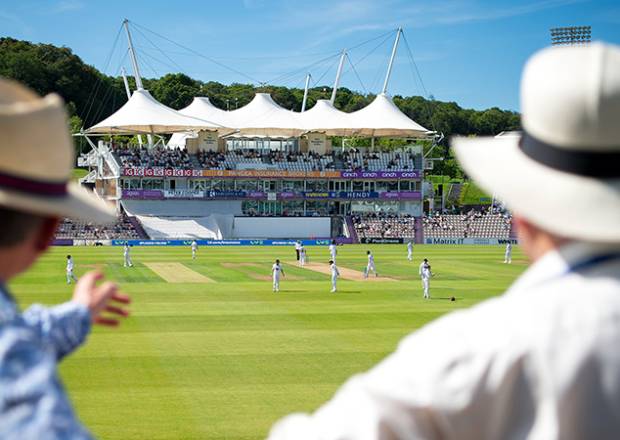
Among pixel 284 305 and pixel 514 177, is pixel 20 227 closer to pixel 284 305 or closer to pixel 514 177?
pixel 514 177

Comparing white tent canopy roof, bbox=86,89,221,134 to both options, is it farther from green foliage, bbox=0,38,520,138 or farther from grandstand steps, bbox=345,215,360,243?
green foliage, bbox=0,38,520,138

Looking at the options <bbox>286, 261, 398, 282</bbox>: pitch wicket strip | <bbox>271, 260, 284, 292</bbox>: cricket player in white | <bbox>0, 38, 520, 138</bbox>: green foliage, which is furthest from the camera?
<bbox>0, 38, 520, 138</bbox>: green foliage

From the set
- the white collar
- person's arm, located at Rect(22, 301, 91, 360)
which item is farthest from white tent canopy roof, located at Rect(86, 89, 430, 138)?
the white collar

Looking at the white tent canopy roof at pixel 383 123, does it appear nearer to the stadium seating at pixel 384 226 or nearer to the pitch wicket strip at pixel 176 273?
the stadium seating at pixel 384 226

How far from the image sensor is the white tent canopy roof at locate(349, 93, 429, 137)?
81438 millimetres

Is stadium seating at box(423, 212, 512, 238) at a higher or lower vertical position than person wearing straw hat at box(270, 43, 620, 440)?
lower

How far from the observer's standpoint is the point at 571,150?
85.3 inches

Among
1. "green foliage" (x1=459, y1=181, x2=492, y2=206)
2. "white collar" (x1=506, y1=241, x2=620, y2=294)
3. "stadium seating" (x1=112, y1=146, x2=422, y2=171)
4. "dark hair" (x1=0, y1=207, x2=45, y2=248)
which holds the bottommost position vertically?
"green foliage" (x1=459, y1=181, x2=492, y2=206)

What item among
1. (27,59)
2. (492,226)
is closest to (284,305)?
(492,226)

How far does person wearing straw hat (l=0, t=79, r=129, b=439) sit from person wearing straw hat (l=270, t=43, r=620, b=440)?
22.6 inches

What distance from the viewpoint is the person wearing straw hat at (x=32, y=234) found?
168cm

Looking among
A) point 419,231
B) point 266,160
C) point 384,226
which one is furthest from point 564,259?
point 266,160

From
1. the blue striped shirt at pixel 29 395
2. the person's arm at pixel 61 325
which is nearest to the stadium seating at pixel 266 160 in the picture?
the person's arm at pixel 61 325

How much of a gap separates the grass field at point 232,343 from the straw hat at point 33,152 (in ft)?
31.7
